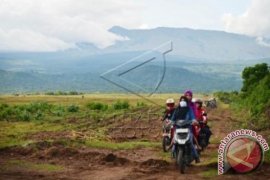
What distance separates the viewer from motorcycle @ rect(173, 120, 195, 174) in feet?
44.4

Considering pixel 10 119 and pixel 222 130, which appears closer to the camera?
pixel 222 130

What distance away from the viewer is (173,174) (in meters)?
13.2

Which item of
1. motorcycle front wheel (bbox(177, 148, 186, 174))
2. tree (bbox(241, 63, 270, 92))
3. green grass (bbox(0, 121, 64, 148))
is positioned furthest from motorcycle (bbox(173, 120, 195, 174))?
tree (bbox(241, 63, 270, 92))

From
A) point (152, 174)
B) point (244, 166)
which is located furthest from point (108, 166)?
point (244, 166)

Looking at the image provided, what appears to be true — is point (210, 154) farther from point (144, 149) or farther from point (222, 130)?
point (222, 130)

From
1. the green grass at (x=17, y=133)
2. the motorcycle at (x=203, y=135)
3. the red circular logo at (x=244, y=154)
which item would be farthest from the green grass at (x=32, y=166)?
the motorcycle at (x=203, y=135)

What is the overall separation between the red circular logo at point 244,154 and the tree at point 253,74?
47.7 metres

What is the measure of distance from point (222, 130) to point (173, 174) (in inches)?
617

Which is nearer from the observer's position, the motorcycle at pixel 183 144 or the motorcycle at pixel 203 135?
the motorcycle at pixel 183 144

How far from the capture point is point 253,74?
200 ft

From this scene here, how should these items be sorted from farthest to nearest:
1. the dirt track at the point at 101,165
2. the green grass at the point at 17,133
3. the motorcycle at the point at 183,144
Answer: the green grass at the point at 17,133, the motorcycle at the point at 183,144, the dirt track at the point at 101,165

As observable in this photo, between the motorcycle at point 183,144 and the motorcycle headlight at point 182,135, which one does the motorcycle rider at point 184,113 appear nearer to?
the motorcycle at point 183,144

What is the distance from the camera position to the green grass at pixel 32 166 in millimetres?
14297

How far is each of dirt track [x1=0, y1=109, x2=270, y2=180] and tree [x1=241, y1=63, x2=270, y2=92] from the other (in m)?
42.1
